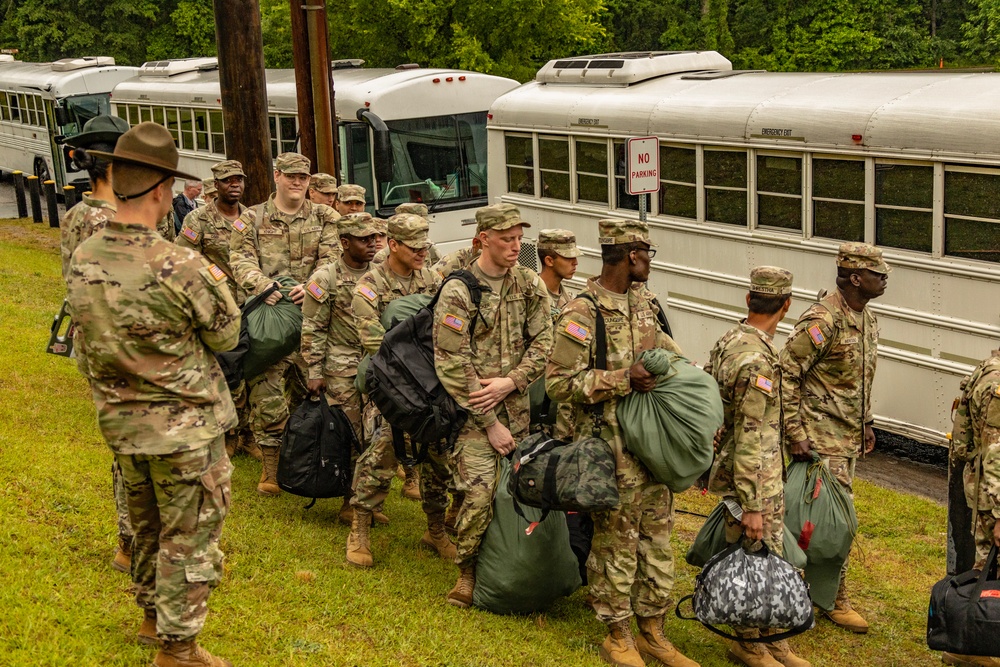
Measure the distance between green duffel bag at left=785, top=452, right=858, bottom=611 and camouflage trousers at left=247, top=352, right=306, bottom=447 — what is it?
348 centimetres

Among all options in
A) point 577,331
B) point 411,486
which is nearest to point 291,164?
point 411,486

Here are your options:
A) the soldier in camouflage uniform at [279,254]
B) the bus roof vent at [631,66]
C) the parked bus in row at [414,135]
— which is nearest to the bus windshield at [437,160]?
the parked bus in row at [414,135]

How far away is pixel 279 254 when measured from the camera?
8414 mm

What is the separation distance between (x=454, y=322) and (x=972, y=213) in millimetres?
4785

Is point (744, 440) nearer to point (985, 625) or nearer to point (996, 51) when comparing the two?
point (985, 625)

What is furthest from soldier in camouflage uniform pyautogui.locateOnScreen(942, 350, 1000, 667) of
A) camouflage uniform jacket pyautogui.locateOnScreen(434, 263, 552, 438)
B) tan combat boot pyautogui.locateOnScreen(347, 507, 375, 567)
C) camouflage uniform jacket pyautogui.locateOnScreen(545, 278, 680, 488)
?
tan combat boot pyautogui.locateOnScreen(347, 507, 375, 567)

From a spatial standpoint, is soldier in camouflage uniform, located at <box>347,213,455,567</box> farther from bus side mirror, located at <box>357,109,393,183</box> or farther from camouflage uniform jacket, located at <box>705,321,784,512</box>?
bus side mirror, located at <box>357,109,393,183</box>

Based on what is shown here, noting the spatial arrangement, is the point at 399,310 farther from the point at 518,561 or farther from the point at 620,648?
the point at 620,648

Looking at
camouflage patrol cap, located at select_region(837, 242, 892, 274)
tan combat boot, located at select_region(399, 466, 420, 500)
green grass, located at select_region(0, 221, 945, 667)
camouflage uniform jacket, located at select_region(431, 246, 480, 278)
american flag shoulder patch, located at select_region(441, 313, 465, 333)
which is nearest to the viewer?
green grass, located at select_region(0, 221, 945, 667)

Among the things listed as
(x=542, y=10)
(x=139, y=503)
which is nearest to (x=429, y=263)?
(x=139, y=503)

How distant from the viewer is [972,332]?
9.01m

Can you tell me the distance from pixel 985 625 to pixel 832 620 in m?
1.32

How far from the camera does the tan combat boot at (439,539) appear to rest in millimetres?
7021

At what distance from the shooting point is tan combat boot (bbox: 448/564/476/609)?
6.23 meters
